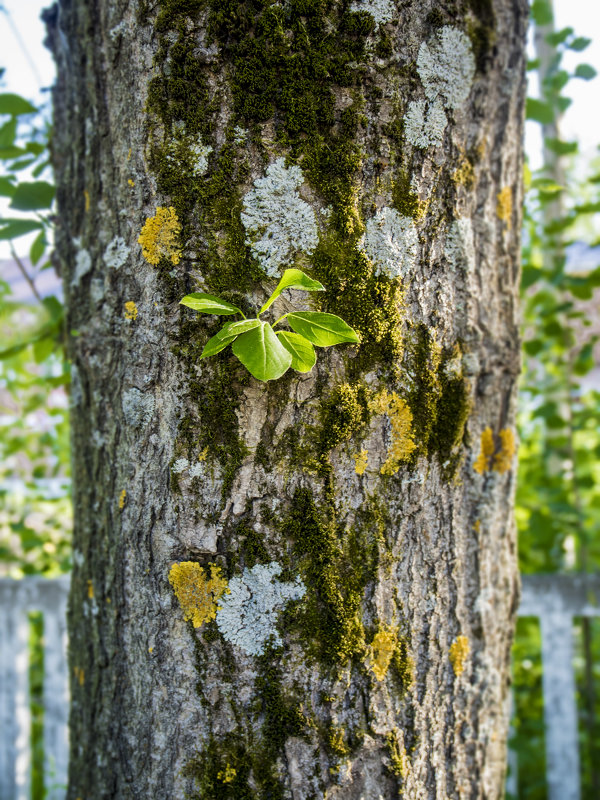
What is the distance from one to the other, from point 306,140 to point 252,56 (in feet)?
0.51

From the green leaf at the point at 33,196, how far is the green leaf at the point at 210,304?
34.2 inches

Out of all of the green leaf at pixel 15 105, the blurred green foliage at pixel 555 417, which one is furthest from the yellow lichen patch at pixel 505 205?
the green leaf at pixel 15 105

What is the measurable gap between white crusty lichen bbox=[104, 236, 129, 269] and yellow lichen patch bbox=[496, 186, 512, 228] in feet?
2.39

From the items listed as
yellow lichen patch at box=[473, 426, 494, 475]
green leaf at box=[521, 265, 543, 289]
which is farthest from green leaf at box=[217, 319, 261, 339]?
green leaf at box=[521, 265, 543, 289]

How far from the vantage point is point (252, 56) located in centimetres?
87

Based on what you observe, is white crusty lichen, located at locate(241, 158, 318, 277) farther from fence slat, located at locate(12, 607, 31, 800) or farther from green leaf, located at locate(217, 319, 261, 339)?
fence slat, located at locate(12, 607, 31, 800)

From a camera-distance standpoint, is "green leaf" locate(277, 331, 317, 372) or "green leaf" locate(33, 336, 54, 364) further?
"green leaf" locate(33, 336, 54, 364)

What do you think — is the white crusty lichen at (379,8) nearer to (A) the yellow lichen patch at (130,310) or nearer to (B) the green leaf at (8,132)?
(A) the yellow lichen patch at (130,310)

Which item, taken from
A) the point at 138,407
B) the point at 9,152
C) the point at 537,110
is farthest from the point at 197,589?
the point at 537,110

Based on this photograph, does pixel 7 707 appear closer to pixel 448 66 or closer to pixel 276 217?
pixel 276 217

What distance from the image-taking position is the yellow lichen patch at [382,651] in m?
0.90

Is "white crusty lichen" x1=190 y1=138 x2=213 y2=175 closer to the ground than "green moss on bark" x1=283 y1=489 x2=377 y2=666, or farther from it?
farther from it

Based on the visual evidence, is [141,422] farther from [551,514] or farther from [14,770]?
[14,770]

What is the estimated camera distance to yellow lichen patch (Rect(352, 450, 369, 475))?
91 centimetres
